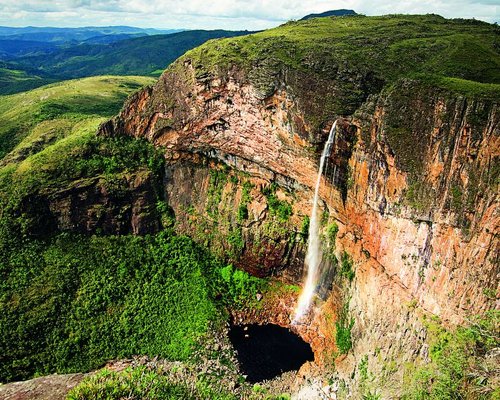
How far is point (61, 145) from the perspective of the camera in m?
40.8

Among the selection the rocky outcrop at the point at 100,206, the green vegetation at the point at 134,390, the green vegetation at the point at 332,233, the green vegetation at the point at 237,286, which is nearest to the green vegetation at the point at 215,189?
the rocky outcrop at the point at 100,206

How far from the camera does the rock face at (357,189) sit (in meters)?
22.1

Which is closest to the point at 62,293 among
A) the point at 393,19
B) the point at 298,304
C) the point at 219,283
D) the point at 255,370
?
the point at 219,283

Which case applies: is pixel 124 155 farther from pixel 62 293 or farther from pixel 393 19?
pixel 393 19

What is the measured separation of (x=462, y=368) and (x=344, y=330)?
46.1 ft

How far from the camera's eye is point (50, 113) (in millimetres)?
65625

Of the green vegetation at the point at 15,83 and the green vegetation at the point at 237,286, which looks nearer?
the green vegetation at the point at 237,286

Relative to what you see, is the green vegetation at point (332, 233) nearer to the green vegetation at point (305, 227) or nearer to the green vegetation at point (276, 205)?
the green vegetation at point (305, 227)

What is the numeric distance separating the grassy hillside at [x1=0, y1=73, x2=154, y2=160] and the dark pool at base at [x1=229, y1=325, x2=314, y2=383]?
3146cm

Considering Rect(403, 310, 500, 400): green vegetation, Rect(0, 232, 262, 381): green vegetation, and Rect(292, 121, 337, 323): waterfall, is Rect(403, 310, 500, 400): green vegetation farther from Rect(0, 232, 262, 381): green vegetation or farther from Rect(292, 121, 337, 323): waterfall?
Rect(0, 232, 262, 381): green vegetation

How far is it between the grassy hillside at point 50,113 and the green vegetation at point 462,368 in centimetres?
4390

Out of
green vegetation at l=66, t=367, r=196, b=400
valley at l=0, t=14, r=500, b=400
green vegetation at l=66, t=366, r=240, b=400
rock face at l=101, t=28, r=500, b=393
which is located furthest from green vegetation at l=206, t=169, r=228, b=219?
green vegetation at l=66, t=367, r=196, b=400

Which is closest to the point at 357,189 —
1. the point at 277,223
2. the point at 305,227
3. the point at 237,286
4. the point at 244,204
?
the point at 305,227

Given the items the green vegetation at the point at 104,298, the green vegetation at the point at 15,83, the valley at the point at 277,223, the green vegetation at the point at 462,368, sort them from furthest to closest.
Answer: the green vegetation at the point at 15,83 < the green vegetation at the point at 104,298 < the valley at the point at 277,223 < the green vegetation at the point at 462,368
